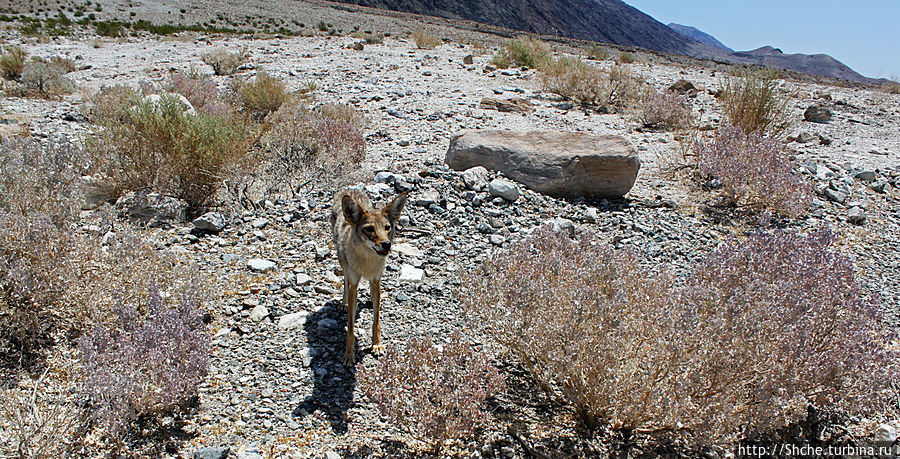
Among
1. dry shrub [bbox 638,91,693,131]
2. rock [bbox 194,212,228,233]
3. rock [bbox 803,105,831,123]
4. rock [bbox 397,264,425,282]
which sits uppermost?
rock [bbox 803,105,831,123]

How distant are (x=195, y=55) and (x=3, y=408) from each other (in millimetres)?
18228

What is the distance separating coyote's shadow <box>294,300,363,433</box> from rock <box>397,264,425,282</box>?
492 millimetres

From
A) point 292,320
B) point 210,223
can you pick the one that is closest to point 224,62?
point 210,223

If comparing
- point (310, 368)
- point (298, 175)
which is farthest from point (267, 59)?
point (310, 368)

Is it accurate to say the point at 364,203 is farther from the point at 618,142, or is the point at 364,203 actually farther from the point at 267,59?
the point at 267,59

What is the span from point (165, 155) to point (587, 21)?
123 m

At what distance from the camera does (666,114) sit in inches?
405

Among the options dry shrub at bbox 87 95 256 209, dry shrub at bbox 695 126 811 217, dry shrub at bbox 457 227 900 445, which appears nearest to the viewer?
dry shrub at bbox 457 227 900 445

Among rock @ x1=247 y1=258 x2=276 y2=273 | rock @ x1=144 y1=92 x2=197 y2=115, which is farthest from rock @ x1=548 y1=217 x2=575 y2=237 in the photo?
rock @ x1=144 y1=92 x2=197 y2=115

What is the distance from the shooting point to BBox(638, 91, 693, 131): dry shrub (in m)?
10.3

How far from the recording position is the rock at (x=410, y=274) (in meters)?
4.75

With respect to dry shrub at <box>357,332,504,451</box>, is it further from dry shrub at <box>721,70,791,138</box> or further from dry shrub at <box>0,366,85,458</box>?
dry shrub at <box>721,70,791,138</box>

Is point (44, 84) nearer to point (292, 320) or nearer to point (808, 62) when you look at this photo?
point (292, 320)

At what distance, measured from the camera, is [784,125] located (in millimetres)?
9445
